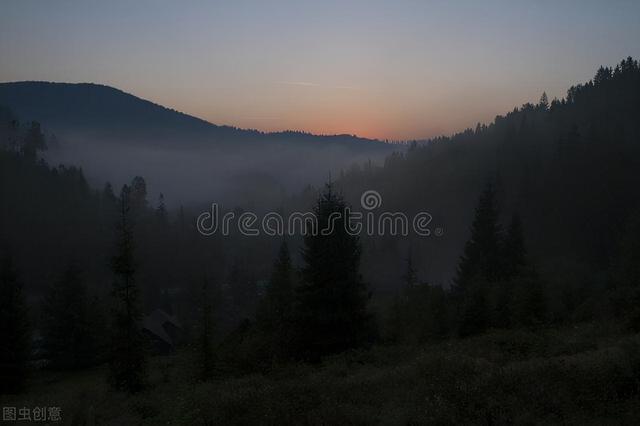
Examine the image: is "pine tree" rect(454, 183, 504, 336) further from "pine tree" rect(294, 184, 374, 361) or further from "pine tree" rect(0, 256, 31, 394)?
"pine tree" rect(0, 256, 31, 394)

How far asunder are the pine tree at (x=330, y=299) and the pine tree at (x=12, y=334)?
69.2 feet

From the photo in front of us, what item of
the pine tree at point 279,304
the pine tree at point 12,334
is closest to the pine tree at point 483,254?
the pine tree at point 279,304

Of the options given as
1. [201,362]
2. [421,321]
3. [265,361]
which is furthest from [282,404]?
[421,321]

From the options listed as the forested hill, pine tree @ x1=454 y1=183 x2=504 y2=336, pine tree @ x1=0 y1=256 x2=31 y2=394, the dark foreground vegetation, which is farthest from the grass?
the forested hill

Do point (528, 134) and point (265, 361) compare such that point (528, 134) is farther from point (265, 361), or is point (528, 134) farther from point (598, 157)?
point (265, 361)

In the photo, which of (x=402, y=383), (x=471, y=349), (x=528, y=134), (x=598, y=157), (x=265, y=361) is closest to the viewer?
(x=402, y=383)

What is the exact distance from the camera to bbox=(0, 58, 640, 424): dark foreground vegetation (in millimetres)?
9031

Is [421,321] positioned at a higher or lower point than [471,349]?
lower

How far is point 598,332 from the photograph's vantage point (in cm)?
1543

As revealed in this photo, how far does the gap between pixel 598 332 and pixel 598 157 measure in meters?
110

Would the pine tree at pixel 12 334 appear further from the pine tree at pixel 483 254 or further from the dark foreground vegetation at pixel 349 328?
the pine tree at pixel 483 254

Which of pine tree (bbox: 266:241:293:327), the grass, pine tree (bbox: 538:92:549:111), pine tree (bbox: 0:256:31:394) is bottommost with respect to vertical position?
pine tree (bbox: 0:256:31:394)

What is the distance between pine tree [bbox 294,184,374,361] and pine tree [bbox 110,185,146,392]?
7.75 metres

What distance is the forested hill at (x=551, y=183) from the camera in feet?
276
